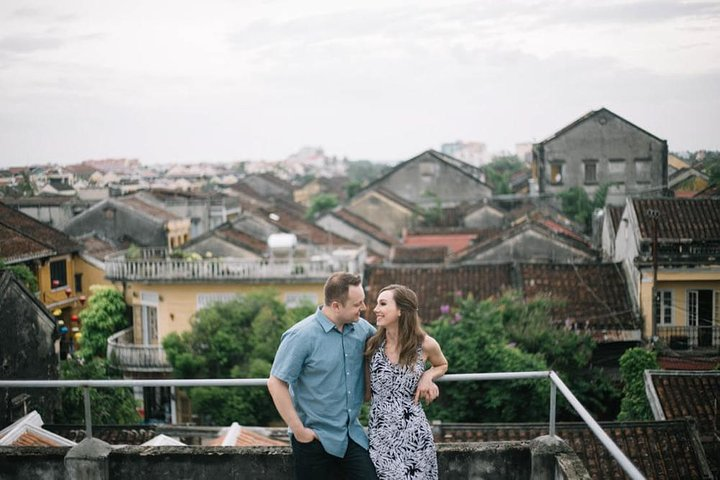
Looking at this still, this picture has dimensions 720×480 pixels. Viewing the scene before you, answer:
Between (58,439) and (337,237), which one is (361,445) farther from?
(337,237)

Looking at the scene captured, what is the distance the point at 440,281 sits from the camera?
72.6ft

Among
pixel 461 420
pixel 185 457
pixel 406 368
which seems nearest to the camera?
pixel 406 368

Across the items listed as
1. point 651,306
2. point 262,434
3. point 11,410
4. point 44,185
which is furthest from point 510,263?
point 44,185

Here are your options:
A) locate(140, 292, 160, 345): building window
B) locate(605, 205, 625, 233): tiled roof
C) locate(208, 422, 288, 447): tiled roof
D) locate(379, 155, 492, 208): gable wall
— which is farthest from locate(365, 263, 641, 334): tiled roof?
locate(379, 155, 492, 208): gable wall

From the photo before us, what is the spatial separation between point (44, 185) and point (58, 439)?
22347 mm

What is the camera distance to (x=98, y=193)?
117 ft

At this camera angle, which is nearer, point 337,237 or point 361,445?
point 361,445

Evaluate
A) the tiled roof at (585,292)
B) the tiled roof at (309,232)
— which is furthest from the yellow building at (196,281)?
the tiled roof at (309,232)

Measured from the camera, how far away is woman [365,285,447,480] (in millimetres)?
4457

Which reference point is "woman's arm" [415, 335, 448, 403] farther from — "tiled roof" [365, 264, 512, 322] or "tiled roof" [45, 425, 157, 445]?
"tiled roof" [365, 264, 512, 322]

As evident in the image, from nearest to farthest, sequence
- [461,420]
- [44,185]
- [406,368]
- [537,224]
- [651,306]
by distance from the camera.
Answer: [406,368]
[461,420]
[651,306]
[537,224]
[44,185]

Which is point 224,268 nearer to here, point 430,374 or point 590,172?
point 430,374

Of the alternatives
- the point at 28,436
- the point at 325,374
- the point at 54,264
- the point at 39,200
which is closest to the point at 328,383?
the point at 325,374

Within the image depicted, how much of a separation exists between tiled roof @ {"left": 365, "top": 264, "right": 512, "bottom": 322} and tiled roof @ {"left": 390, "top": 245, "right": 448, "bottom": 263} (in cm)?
539
